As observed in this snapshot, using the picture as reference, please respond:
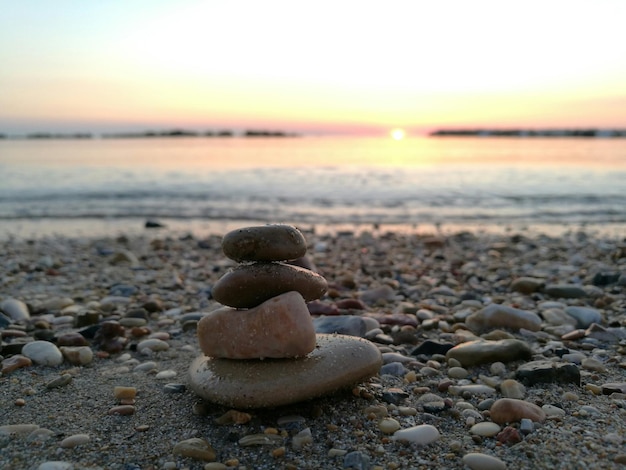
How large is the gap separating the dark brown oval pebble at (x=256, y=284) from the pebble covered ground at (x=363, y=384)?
575 mm

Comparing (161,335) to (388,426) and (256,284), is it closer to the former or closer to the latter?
Result: (256,284)

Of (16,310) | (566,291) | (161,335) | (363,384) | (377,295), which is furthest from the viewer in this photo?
(377,295)

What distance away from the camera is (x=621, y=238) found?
9.31m

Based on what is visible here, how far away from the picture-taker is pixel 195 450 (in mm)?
2293

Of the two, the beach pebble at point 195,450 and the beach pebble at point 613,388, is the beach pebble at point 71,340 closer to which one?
the beach pebble at point 195,450

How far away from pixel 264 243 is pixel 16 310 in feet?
8.78

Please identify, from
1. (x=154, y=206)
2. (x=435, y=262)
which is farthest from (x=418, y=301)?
(x=154, y=206)

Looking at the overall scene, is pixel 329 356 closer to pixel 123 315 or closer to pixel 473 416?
pixel 473 416

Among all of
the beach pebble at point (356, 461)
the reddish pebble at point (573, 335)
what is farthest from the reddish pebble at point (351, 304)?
the beach pebble at point (356, 461)

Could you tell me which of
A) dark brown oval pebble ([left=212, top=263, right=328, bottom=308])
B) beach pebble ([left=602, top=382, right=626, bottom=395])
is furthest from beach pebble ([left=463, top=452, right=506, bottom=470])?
dark brown oval pebble ([left=212, top=263, right=328, bottom=308])

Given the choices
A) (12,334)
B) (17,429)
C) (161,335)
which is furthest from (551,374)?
(12,334)

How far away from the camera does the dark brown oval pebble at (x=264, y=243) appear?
115 inches

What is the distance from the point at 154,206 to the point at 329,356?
11.4 metres

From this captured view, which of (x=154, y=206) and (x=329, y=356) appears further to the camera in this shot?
(x=154, y=206)
